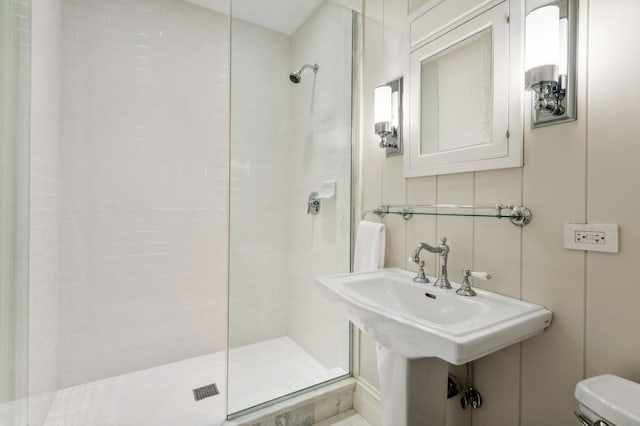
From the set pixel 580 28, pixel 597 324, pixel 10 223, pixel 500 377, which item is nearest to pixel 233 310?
pixel 10 223

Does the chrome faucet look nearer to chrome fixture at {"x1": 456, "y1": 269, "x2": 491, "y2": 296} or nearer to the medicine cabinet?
chrome fixture at {"x1": 456, "y1": 269, "x2": 491, "y2": 296}

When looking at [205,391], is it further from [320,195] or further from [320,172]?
[320,172]

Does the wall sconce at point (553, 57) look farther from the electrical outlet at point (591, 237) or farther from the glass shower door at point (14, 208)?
the glass shower door at point (14, 208)

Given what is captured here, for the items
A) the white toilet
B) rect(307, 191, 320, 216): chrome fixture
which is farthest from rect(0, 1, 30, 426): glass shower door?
the white toilet

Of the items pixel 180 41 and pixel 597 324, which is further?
pixel 180 41

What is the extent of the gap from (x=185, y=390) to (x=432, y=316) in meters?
1.53

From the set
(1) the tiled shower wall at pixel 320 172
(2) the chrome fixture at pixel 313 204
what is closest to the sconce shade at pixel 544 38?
(1) the tiled shower wall at pixel 320 172

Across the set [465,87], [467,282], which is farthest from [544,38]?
[467,282]

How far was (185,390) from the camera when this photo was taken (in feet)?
5.76

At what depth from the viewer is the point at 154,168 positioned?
81.0 inches

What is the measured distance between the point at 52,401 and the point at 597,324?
8.24 feet

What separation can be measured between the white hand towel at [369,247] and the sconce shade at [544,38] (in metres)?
0.87

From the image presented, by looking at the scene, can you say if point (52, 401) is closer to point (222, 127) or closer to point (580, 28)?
point (222, 127)

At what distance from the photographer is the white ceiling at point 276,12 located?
65.9 inches
